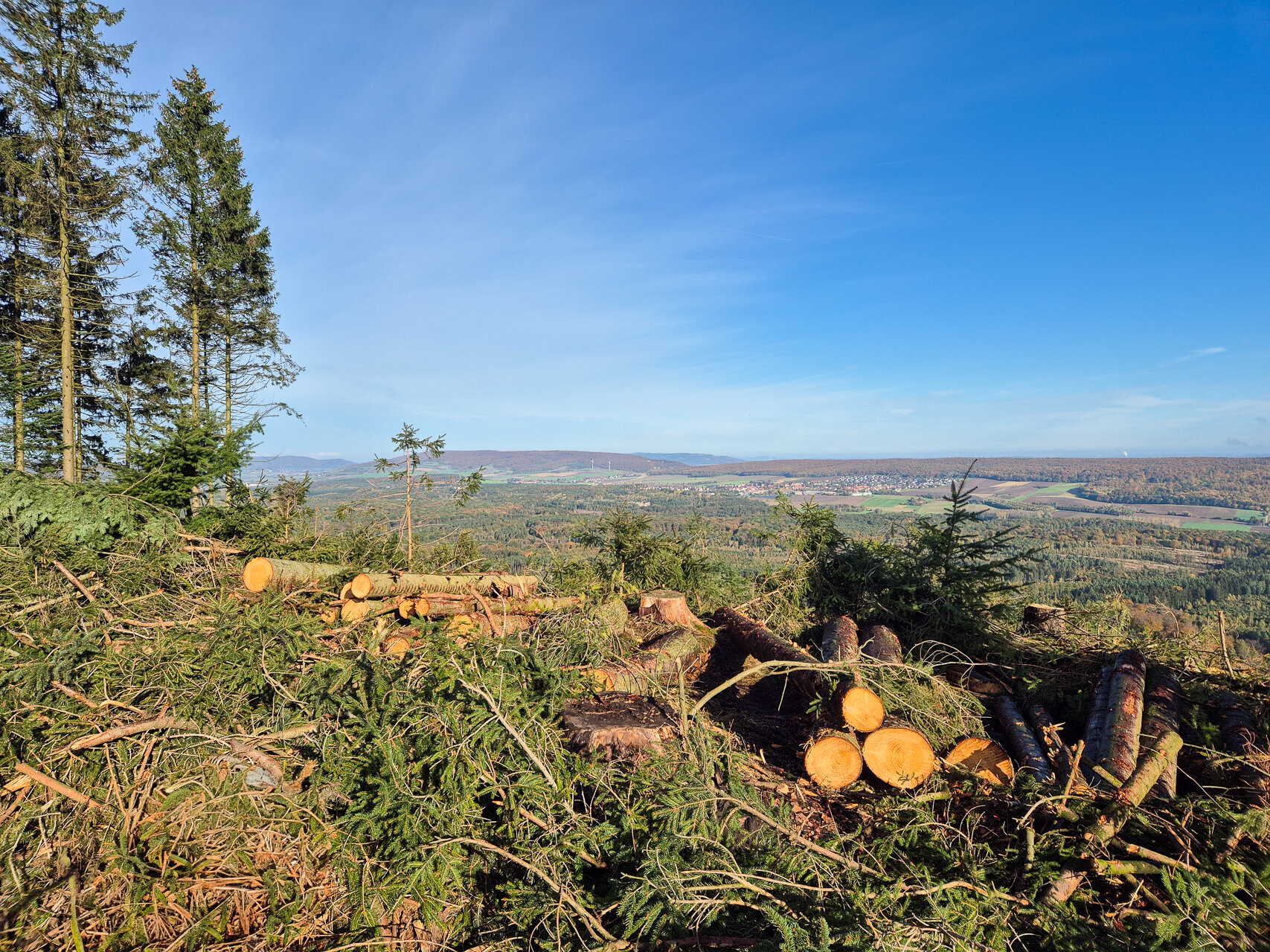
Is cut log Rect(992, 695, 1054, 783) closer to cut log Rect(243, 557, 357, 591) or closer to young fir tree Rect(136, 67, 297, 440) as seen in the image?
cut log Rect(243, 557, 357, 591)

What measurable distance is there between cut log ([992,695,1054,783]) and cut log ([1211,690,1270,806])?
96cm

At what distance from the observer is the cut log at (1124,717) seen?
11.4ft

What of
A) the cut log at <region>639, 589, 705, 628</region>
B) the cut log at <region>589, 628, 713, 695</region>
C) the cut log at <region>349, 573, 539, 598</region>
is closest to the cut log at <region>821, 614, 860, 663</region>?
the cut log at <region>589, 628, 713, 695</region>

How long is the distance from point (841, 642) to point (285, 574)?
20.5ft

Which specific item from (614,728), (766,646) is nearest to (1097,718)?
(766,646)

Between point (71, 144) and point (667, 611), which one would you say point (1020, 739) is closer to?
point (667, 611)

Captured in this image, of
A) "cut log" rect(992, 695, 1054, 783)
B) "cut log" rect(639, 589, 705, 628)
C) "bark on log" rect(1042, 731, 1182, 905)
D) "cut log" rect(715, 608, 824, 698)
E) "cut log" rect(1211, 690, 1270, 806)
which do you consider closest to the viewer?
"bark on log" rect(1042, 731, 1182, 905)

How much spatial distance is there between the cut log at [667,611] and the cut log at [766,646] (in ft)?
1.50

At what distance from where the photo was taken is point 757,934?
97.0 inches

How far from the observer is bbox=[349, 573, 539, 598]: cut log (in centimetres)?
583

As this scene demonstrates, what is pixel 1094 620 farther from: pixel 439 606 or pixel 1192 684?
pixel 439 606

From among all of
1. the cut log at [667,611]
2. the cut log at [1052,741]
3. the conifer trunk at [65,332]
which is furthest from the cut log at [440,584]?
the conifer trunk at [65,332]

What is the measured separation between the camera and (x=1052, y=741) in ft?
13.2

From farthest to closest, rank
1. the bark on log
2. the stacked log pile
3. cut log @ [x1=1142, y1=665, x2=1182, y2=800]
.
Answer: the stacked log pile → cut log @ [x1=1142, y1=665, x2=1182, y2=800] → the bark on log
